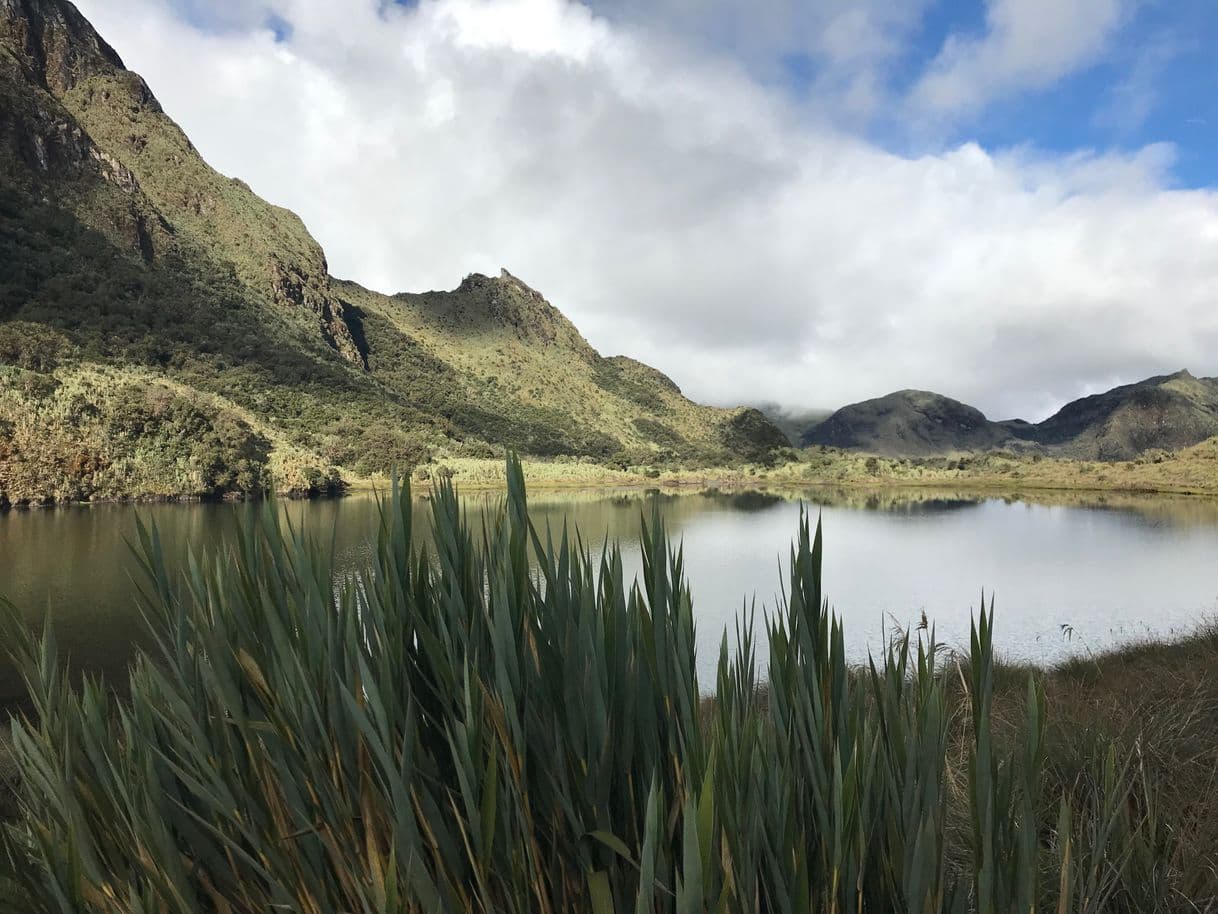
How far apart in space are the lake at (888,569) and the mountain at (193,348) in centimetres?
771

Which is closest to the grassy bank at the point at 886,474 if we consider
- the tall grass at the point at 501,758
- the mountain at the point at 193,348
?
the mountain at the point at 193,348

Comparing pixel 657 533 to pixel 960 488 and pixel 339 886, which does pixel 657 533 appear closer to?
pixel 339 886

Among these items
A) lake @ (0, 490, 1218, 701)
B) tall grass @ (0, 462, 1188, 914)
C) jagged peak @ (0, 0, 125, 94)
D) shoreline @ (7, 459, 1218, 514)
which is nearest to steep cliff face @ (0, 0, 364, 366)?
jagged peak @ (0, 0, 125, 94)

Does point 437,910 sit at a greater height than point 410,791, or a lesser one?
lesser

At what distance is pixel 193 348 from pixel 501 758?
96.3 metres

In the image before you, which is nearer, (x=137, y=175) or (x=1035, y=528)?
(x=1035, y=528)

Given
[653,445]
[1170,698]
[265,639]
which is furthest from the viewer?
[653,445]

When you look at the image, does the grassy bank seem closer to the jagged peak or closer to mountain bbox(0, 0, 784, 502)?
mountain bbox(0, 0, 784, 502)

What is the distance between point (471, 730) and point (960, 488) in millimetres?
103596

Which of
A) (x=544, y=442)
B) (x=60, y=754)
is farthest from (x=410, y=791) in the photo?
(x=544, y=442)

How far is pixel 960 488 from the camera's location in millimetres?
91812

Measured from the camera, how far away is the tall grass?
1.06m

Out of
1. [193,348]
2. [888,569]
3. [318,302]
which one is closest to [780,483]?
[888,569]

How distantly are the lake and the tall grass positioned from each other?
10.1 inches
